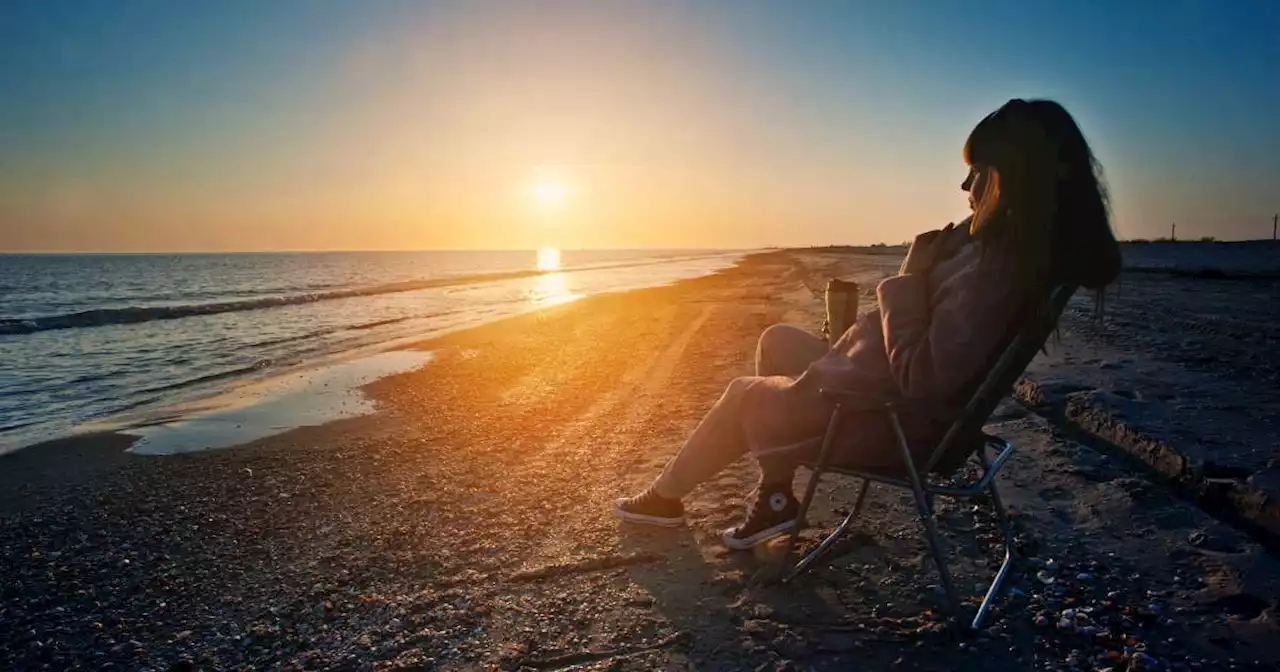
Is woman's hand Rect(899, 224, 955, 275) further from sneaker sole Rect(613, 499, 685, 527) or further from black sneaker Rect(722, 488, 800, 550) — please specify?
sneaker sole Rect(613, 499, 685, 527)

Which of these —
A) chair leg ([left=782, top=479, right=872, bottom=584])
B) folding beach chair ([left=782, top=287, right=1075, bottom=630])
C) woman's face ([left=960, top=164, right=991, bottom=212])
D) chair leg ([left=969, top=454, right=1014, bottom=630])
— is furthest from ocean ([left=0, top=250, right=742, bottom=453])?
woman's face ([left=960, top=164, right=991, bottom=212])

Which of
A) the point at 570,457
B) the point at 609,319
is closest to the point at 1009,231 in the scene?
the point at 570,457

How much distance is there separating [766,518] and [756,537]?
11 centimetres

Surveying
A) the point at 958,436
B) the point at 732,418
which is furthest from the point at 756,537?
the point at 958,436

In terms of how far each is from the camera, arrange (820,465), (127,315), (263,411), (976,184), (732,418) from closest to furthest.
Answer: (976,184)
(820,465)
(732,418)
(263,411)
(127,315)

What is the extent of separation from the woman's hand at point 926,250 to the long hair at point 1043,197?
22 centimetres

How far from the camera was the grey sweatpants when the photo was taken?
3.38 metres

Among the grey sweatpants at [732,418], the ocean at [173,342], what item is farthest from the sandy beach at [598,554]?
the ocean at [173,342]

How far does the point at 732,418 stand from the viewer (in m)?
3.37

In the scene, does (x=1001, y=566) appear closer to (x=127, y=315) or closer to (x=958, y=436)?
(x=958, y=436)

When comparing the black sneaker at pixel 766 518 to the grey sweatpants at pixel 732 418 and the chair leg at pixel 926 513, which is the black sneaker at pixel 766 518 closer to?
the grey sweatpants at pixel 732 418

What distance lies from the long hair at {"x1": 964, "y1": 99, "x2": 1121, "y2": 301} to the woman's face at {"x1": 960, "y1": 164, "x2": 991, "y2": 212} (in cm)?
9

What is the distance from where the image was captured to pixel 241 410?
7930 millimetres

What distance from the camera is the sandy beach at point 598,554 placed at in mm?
2688
